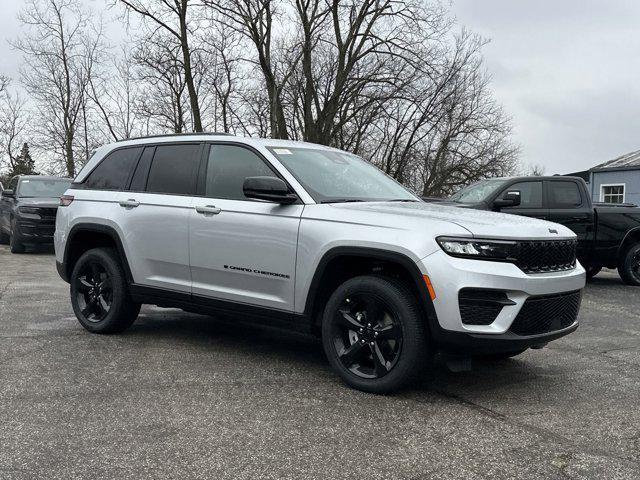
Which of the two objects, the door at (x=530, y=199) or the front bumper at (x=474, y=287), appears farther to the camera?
the door at (x=530, y=199)

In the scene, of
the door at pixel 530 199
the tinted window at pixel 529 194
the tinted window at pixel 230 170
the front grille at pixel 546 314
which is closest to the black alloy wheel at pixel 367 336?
the front grille at pixel 546 314

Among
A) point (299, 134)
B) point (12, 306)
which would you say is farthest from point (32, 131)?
point (12, 306)

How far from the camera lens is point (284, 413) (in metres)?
3.81

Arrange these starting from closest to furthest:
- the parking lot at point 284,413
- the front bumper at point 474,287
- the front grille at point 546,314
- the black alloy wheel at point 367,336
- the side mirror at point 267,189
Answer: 1. the parking lot at point 284,413
2. the front bumper at point 474,287
3. the front grille at point 546,314
4. the black alloy wheel at point 367,336
5. the side mirror at point 267,189

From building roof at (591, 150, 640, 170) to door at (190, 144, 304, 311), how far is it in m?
25.1

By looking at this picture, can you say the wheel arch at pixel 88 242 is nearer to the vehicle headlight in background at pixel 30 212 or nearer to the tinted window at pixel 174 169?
the tinted window at pixel 174 169

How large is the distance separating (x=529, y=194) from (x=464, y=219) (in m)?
6.70

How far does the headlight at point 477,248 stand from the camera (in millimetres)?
3863

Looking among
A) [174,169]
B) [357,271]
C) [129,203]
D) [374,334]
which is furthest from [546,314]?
[129,203]

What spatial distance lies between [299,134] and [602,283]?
23.1 m

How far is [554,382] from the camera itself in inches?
181

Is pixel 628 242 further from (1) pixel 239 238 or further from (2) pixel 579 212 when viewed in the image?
(1) pixel 239 238

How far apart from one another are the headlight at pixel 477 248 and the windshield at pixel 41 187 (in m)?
14.3

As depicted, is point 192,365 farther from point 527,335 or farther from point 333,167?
point 527,335
